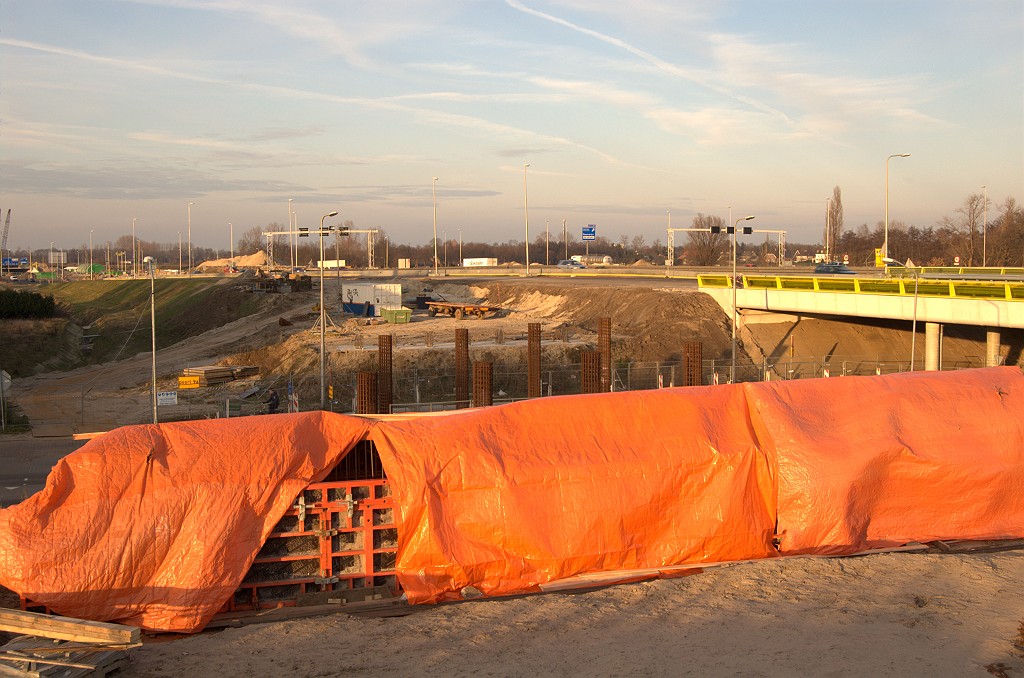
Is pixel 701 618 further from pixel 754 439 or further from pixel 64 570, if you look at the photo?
pixel 64 570

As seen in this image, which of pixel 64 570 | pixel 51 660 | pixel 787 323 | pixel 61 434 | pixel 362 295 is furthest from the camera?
pixel 362 295

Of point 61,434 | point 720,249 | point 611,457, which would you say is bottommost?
point 61,434

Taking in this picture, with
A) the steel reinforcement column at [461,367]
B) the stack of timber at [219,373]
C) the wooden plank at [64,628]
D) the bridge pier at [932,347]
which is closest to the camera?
the wooden plank at [64,628]

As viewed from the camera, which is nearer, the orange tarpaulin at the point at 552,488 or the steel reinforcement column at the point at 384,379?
the orange tarpaulin at the point at 552,488

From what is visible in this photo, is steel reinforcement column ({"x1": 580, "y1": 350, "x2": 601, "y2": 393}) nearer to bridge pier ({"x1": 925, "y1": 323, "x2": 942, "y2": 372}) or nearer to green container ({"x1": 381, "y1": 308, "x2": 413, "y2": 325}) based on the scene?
bridge pier ({"x1": 925, "y1": 323, "x2": 942, "y2": 372})

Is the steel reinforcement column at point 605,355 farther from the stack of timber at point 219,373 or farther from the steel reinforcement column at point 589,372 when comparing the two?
the stack of timber at point 219,373

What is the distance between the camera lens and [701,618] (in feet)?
42.2

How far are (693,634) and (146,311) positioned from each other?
3205 inches

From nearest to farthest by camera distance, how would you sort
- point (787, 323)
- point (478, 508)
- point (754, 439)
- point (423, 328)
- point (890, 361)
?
point (478, 508) → point (754, 439) → point (890, 361) → point (787, 323) → point (423, 328)

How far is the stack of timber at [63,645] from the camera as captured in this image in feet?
35.4

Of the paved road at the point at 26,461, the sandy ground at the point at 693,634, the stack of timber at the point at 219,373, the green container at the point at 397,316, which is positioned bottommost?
the paved road at the point at 26,461

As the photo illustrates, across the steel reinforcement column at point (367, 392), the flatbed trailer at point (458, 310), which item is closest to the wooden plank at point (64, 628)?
the steel reinforcement column at point (367, 392)

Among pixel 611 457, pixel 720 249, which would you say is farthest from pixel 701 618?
pixel 720 249

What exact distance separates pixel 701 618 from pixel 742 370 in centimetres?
2713
